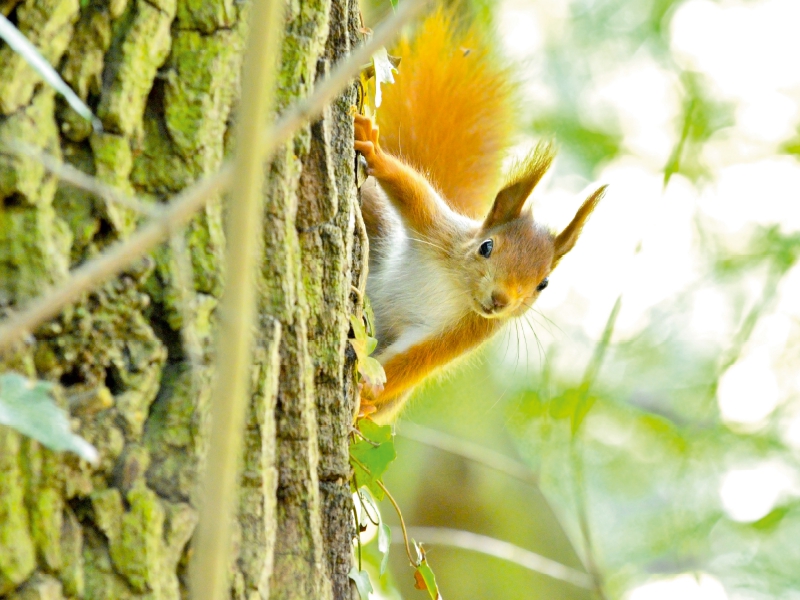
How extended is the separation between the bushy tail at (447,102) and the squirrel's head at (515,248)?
0.63ft

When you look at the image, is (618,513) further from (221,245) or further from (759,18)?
(221,245)

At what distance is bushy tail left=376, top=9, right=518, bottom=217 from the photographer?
2221 mm

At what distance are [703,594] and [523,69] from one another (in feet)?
6.07

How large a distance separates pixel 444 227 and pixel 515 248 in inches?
8.4

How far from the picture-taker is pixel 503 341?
102 inches

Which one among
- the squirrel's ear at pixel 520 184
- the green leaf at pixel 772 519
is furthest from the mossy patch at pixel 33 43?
the green leaf at pixel 772 519

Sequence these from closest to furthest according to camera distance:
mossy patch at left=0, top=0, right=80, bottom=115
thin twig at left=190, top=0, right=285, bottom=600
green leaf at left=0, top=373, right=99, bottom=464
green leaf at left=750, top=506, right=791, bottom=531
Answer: thin twig at left=190, top=0, right=285, bottom=600
green leaf at left=0, top=373, right=99, bottom=464
mossy patch at left=0, top=0, right=80, bottom=115
green leaf at left=750, top=506, right=791, bottom=531

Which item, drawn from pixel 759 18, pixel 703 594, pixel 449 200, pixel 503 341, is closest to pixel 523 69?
pixel 449 200

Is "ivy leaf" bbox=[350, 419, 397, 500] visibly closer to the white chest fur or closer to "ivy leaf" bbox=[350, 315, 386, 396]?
"ivy leaf" bbox=[350, 315, 386, 396]

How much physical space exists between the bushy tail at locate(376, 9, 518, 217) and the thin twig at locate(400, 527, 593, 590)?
3.61 feet

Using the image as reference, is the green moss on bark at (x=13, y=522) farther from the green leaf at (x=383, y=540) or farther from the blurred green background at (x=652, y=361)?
the blurred green background at (x=652, y=361)

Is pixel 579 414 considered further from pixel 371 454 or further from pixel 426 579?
pixel 371 454

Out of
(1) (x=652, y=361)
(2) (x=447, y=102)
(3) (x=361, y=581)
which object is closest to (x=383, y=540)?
(3) (x=361, y=581)

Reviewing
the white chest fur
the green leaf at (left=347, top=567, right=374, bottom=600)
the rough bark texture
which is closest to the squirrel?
the white chest fur
